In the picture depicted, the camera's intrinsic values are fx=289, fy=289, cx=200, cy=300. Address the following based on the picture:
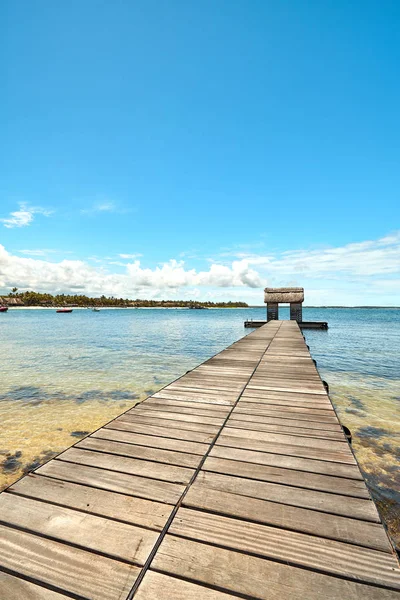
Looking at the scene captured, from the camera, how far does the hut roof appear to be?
31.9 m

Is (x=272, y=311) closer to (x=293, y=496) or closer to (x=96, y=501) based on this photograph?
(x=293, y=496)

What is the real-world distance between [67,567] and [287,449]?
7.41ft

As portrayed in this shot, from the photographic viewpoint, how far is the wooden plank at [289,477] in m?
2.39

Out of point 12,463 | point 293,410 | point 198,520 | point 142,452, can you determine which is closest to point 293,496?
point 198,520

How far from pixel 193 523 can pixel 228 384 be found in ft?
13.3

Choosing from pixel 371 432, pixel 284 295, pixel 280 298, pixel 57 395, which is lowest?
pixel 57 395

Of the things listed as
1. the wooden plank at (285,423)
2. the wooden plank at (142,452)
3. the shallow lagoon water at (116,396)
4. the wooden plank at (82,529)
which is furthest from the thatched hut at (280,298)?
the wooden plank at (82,529)

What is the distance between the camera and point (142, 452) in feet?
9.94

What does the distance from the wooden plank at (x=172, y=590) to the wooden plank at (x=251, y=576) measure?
0.04 meters

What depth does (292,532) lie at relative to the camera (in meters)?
1.88

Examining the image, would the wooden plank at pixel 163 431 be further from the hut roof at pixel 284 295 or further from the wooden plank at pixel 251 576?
the hut roof at pixel 284 295

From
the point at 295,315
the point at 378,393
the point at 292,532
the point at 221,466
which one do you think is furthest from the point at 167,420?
the point at 295,315

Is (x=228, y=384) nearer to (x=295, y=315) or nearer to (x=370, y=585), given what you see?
(x=370, y=585)

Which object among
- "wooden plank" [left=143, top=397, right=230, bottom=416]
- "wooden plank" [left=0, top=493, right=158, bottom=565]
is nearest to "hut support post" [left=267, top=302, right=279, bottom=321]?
"wooden plank" [left=143, top=397, right=230, bottom=416]
